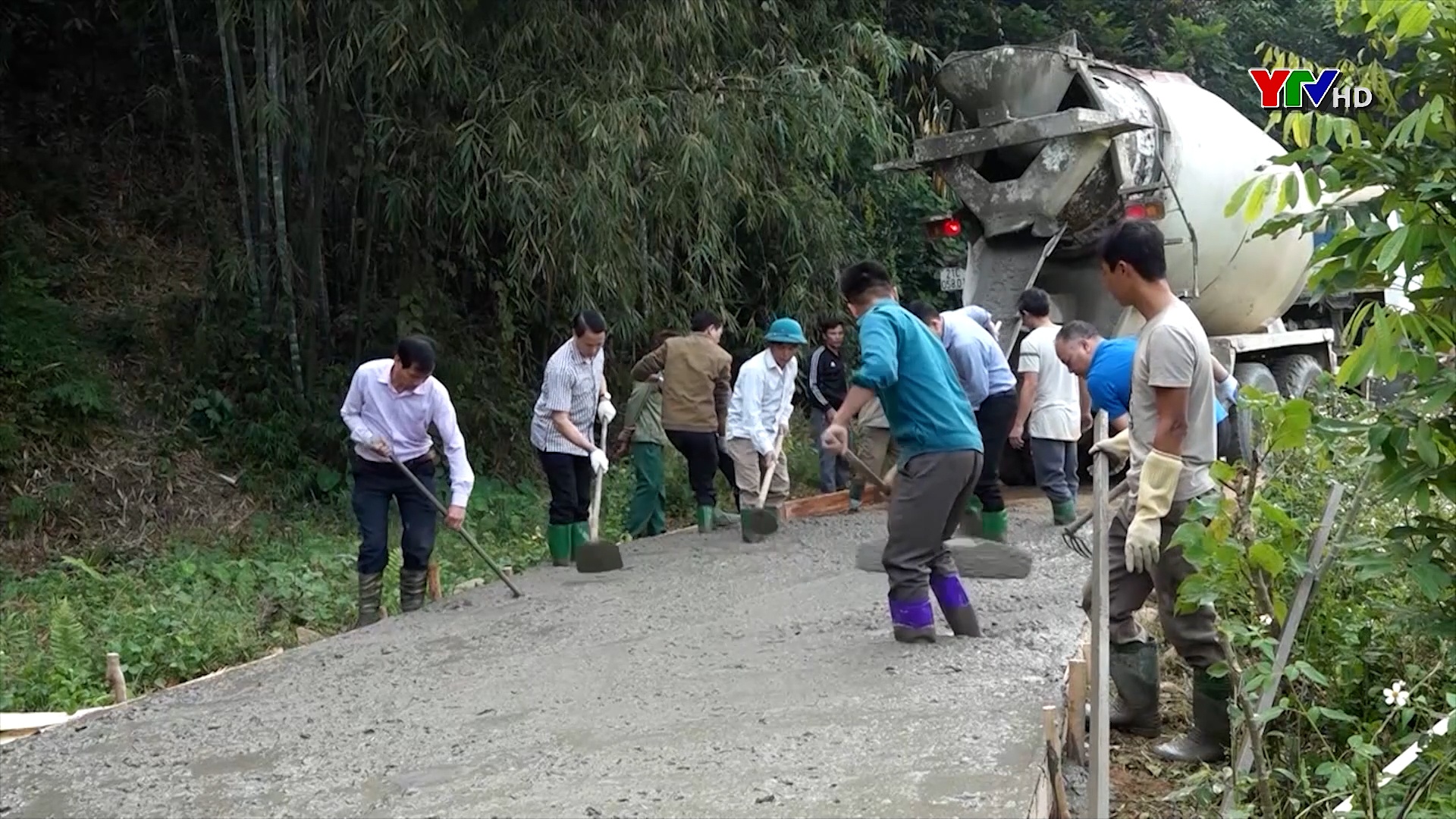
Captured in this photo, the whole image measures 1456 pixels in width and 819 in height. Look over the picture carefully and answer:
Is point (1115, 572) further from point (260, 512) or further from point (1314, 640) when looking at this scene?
point (260, 512)

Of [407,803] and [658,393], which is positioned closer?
[407,803]

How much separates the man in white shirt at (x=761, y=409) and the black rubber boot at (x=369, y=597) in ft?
9.66

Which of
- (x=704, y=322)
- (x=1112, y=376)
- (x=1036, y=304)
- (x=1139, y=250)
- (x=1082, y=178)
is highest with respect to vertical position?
(x=1082, y=178)

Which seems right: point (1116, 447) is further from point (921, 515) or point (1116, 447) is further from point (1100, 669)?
point (1100, 669)

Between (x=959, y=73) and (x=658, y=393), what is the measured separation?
3236 millimetres

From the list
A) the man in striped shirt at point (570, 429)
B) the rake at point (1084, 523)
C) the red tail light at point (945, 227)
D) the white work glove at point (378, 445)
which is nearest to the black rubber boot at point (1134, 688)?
the rake at point (1084, 523)

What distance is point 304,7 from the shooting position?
881 cm

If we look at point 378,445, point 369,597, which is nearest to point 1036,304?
point 378,445

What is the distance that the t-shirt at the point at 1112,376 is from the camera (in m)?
4.97

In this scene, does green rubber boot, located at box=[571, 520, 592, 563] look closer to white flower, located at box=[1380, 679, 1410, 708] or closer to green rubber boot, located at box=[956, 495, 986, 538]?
green rubber boot, located at box=[956, 495, 986, 538]

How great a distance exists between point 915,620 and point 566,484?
10.4 feet

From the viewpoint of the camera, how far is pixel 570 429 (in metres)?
8.02

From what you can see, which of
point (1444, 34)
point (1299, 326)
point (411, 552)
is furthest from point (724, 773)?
point (1299, 326)

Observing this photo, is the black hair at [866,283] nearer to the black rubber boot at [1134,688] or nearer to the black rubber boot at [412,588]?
the black rubber boot at [1134,688]
